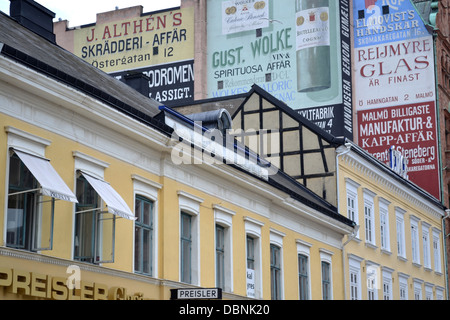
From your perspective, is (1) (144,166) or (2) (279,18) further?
(2) (279,18)

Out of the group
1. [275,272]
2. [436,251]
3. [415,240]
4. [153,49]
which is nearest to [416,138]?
[436,251]

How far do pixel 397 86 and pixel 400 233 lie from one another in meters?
12.1

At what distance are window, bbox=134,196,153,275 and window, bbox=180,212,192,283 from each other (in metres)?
1.44

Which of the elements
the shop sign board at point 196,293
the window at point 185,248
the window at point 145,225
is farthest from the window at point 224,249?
the shop sign board at point 196,293

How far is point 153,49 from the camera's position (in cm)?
5431

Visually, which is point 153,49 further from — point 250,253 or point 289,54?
point 250,253

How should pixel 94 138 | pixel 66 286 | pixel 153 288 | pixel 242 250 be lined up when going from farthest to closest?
pixel 242 250 < pixel 153 288 < pixel 94 138 < pixel 66 286

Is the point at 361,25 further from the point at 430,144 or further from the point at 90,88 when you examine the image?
the point at 90,88

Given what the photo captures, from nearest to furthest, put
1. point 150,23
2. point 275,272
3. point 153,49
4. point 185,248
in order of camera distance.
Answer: point 185,248, point 275,272, point 153,49, point 150,23

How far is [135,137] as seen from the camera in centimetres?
2133

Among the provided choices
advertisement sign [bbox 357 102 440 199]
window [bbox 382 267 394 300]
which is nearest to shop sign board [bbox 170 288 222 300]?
window [bbox 382 267 394 300]

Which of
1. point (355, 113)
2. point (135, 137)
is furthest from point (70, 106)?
point (355, 113)

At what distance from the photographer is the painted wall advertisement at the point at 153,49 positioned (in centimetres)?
5366

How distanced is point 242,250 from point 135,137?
6141 millimetres
